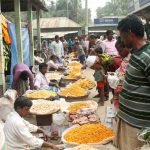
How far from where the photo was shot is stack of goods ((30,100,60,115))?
6533 mm

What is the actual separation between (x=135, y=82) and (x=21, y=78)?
500 centimetres

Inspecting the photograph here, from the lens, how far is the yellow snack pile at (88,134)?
4520 millimetres

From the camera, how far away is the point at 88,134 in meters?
4.67

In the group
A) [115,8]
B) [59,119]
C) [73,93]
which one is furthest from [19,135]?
[115,8]

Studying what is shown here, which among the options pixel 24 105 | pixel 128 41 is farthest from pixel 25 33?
pixel 128 41

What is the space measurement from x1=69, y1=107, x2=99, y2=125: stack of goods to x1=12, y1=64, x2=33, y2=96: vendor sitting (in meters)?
1.94

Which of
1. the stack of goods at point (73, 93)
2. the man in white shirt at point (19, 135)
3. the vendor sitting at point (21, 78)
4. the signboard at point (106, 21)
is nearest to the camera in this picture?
the man in white shirt at point (19, 135)

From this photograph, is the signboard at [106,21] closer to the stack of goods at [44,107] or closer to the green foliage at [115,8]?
the stack of goods at [44,107]

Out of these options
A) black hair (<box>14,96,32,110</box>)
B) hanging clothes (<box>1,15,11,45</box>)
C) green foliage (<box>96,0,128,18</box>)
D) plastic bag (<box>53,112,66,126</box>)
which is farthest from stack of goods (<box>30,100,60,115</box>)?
green foliage (<box>96,0,128,18</box>)

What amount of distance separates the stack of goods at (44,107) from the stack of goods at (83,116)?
18.0 inches

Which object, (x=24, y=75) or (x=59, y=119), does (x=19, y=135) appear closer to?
(x=59, y=119)

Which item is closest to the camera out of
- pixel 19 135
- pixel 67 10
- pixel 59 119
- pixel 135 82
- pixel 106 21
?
pixel 135 82

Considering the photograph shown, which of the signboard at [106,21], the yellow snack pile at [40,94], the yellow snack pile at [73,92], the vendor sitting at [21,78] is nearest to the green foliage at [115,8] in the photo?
the signboard at [106,21]

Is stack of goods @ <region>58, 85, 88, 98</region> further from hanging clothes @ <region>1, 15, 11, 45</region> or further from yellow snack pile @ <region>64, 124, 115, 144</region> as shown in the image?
yellow snack pile @ <region>64, 124, 115, 144</region>
